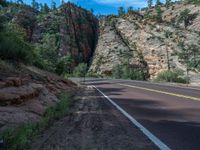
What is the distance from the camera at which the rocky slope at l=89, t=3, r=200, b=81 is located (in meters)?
105

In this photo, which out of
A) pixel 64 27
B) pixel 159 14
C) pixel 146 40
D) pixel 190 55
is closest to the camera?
pixel 190 55

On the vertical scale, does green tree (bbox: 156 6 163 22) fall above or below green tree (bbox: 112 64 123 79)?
above

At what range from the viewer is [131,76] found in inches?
3824

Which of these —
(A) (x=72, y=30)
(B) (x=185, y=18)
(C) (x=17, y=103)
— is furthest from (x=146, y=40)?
(C) (x=17, y=103)

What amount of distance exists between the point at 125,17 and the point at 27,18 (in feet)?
119

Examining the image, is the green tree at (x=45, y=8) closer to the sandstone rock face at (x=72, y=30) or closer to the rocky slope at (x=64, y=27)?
the rocky slope at (x=64, y=27)

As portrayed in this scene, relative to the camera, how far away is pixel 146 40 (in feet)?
378

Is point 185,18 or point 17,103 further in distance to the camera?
point 185,18

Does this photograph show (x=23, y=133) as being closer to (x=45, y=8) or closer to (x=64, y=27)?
(x=64, y=27)

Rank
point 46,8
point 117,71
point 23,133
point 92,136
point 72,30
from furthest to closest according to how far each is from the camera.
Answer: point 46,8 < point 72,30 < point 117,71 < point 92,136 < point 23,133

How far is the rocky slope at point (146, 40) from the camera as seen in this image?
345ft

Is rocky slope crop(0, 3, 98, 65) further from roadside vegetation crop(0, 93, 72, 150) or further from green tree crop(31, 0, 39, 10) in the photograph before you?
roadside vegetation crop(0, 93, 72, 150)

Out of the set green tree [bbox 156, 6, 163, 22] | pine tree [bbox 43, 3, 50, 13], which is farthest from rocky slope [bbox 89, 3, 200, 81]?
pine tree [bbox 43, 3, 50, 13]

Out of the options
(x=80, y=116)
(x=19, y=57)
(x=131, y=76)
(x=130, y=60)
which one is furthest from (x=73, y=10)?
(x=80, y=116)
